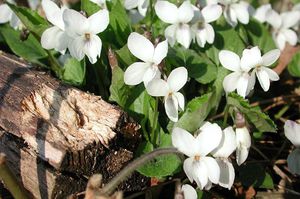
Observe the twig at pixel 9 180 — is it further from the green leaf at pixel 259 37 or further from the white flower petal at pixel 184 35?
the green leaf at pixel 259 37

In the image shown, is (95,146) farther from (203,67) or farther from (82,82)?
(203,67)

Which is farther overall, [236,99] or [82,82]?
[82,82]

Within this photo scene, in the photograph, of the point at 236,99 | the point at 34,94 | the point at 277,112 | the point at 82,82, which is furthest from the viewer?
the point at 277,112

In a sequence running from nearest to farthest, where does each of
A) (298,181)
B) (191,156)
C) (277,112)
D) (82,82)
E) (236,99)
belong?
(191,156) < (236,99) < (82,82) < (298,181) < (277,112)

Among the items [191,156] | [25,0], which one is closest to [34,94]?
[191,156]

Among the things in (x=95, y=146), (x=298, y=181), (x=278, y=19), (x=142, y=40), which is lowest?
(x=298, y=181)

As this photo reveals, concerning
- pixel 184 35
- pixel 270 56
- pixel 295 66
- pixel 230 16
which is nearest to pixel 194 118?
pixel 270 56

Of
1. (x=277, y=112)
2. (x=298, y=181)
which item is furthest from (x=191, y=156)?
(x=277, y=112)

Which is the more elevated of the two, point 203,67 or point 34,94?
point 34,94
